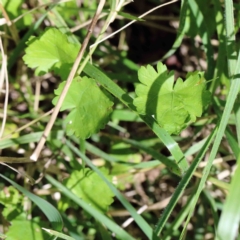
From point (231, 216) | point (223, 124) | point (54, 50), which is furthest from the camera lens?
point (54, 50)

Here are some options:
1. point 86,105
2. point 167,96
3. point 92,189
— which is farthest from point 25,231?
point 167,96

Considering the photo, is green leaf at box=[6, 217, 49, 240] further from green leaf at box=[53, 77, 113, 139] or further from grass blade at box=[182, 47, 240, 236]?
grass blade at box=[182, 47, 240, 236]

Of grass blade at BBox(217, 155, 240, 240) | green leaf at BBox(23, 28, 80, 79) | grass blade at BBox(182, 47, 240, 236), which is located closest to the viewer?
grass blade at BBox(217, 155, 240, 240)

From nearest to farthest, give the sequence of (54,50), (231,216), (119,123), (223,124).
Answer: (231,216), (223,124), (54,50), (119,123)

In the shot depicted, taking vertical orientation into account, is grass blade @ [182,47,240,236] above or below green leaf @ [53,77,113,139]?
below

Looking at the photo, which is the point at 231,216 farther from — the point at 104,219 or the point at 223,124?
the point at 104,219

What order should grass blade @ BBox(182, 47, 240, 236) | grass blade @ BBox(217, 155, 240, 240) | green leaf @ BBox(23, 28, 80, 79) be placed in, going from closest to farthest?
grass blade @ BBox(217, 155, 240, 240), grass blade @ BBox(182, 47, 240, 236), green leaf @ BBox(23, 28, 80, 79)

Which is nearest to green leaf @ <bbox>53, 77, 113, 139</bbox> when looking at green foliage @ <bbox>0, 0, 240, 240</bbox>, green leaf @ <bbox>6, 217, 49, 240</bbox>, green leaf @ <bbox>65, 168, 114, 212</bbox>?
green foliage @ <bbox>0, 0, 240, 240</bbox>

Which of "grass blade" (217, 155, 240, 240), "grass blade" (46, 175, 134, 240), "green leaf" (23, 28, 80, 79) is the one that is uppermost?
"green leaf" (23, 28, 80, 79)
